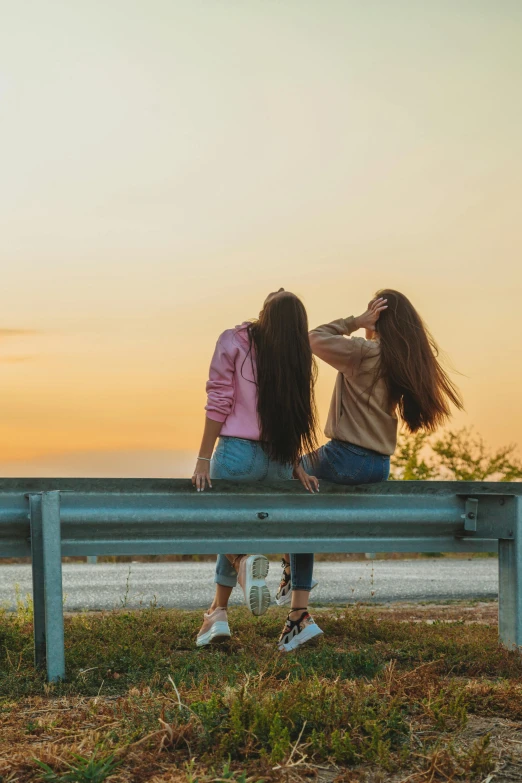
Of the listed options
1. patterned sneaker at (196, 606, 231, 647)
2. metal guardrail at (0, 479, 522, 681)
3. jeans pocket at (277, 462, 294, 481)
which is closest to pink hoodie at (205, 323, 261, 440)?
jeans pocket at (277, 462, 294, 481)

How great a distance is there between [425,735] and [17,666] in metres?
2.28

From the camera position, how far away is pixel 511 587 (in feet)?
17.1

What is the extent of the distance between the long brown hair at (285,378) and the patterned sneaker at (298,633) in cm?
94

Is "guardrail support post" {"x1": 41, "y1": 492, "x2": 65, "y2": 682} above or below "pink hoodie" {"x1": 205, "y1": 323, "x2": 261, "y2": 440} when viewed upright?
below

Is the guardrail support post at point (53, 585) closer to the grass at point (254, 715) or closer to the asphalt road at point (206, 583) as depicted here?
the grass at point (254, 715)

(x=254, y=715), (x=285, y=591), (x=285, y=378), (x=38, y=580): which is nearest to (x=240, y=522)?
(x=285, y=378)

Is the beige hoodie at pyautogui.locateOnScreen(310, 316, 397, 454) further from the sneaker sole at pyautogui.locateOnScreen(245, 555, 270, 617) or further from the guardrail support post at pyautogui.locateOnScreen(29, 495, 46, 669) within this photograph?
the guardrail support post at pyautogui.locateOnScreen(29, 495, 46, 669)

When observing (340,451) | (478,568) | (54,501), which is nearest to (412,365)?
Answer: (340,451)

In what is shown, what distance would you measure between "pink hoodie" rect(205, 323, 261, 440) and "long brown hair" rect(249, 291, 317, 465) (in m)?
0.05

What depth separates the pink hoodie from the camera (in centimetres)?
526

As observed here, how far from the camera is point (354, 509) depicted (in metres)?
5.27

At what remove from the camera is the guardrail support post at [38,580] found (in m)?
4.51

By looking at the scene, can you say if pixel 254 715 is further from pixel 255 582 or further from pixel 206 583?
pixel 206 583

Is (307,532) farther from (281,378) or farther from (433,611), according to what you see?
(433,611)
